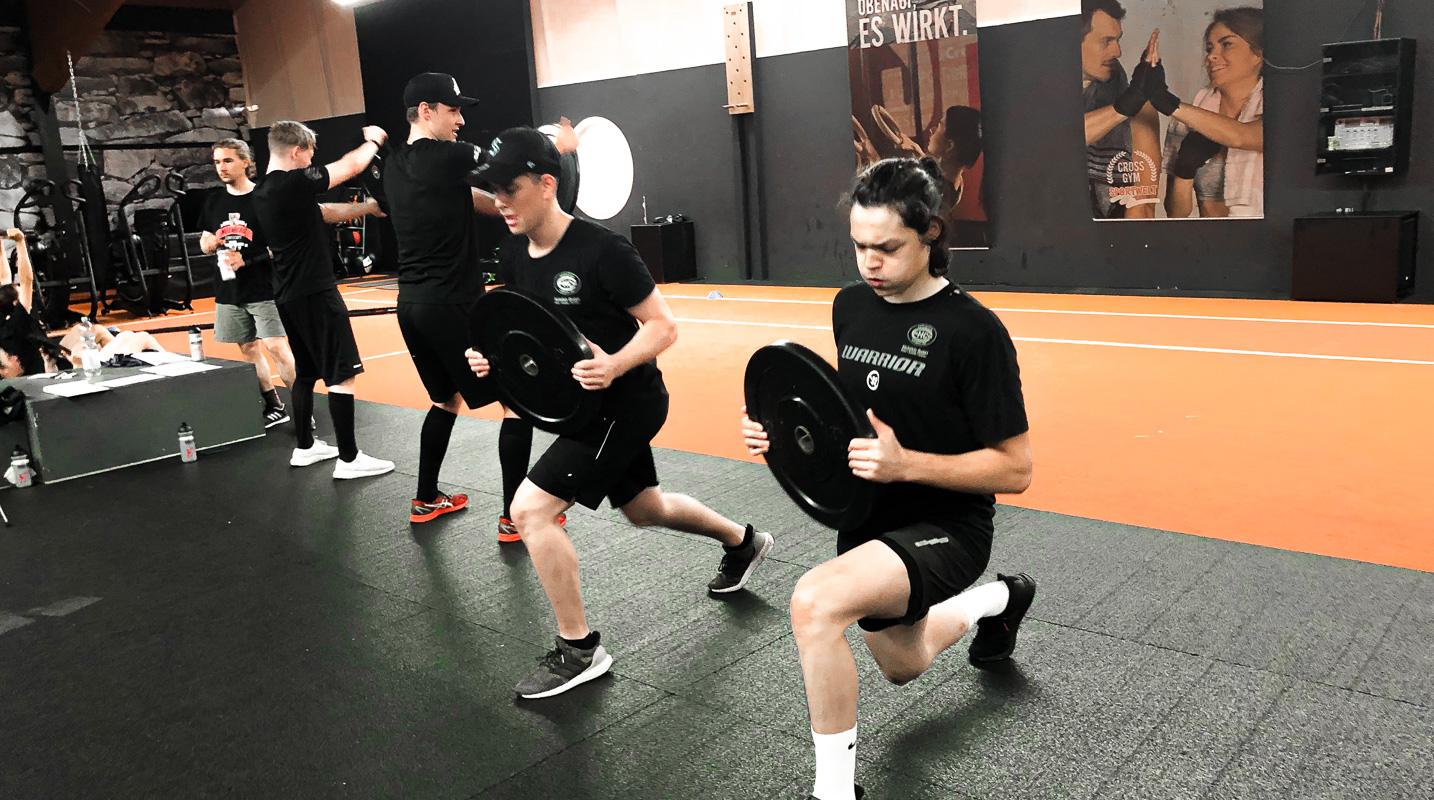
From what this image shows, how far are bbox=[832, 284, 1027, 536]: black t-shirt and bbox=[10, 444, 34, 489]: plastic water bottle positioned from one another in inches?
170

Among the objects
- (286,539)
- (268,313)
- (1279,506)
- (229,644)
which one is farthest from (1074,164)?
(229,644)

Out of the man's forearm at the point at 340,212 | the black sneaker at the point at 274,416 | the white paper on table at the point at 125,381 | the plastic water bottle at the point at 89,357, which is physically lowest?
the black sneaker at the point at 274,416

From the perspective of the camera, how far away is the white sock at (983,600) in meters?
2.40

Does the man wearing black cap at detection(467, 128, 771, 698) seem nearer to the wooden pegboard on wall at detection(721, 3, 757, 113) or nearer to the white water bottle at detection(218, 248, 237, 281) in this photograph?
Answer: the white water bottle at detection(218, 248, 237, 281)

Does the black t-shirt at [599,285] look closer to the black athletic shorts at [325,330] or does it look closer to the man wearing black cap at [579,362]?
the man wearing black cap at [579,362]

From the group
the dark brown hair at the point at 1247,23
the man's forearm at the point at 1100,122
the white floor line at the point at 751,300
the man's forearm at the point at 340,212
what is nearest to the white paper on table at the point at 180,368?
the man's forearm at the point at 340,212

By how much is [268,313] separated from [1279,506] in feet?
15.4

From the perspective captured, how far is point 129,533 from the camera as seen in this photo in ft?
13.3

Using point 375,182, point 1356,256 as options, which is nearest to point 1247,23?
point 1356,256

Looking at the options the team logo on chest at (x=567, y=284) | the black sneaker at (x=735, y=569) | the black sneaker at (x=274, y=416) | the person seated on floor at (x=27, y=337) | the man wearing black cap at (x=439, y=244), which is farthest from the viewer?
the black sneaker at (x=274, y=416)

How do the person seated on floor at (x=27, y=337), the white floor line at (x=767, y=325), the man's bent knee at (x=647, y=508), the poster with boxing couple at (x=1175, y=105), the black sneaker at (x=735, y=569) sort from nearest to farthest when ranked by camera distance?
the man's bent knee at (x=647, y=508) < the black sneaker at (x=735, y=569) < the person seated on floor at (x=27, y=337) < the poster with boxing couple at (x=1175, y=105) < the white floor line at (x=767, y=325)

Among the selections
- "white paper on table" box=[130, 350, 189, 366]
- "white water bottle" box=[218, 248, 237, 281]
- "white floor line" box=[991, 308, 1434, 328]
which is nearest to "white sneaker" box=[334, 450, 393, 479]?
"white water bottle" box=[218, 248, 237, 281]

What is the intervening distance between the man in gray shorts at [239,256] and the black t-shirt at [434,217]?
177 cm

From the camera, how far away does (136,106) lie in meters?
14.2
